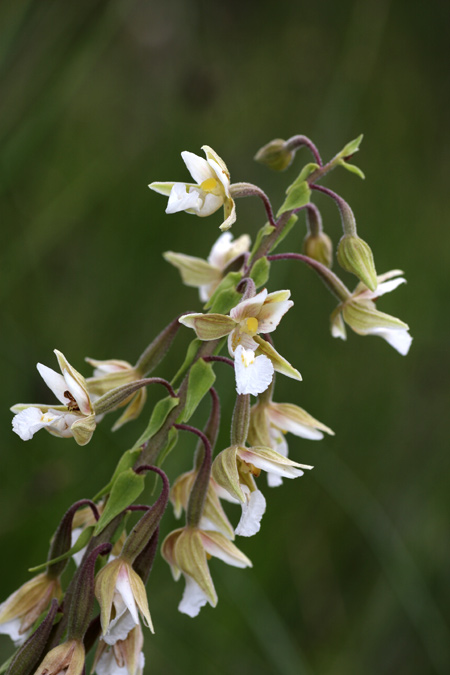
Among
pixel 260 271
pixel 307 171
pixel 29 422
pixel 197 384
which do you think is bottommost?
pixel 29 422

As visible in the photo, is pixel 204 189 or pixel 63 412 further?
pixel 204 189

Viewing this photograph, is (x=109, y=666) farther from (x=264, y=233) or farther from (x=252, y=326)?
(x=264, y=233)

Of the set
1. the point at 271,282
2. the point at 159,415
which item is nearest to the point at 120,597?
the point at 159,415

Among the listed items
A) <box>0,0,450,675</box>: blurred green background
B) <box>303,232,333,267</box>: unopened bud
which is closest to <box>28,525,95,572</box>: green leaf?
<box>303,232,333,267</box>: unopened bud

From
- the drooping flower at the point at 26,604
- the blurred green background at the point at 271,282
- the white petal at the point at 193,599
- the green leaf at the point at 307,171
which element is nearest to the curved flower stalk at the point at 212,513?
the white petal at the point at 193,599

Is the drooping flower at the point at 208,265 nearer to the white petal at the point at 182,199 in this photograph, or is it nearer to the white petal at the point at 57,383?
the white petal at the point at 182,199

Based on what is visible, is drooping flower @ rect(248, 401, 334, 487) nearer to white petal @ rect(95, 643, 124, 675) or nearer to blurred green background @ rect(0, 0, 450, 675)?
white petal @ rect(95, 643, 124, 675)
